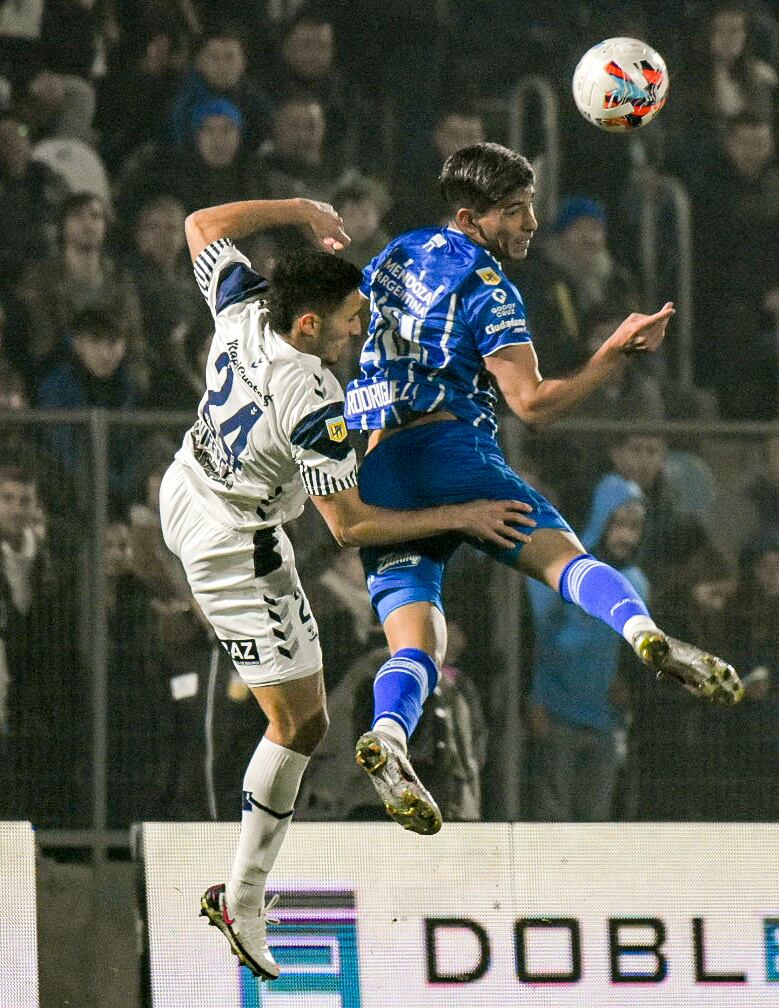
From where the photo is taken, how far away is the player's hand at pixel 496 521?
467 cm

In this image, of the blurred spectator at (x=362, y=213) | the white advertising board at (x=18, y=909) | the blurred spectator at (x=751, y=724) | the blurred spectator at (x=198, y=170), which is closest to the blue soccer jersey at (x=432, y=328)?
the white advertising board at (x=18, y=909)

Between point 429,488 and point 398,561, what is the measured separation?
234 mm

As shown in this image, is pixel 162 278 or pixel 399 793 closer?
pixel 399 793

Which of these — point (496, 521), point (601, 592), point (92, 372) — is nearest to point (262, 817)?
point (496, 521)

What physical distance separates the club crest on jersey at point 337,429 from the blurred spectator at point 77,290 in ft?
11.6

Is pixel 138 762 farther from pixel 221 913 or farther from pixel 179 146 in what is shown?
pixel 179 146

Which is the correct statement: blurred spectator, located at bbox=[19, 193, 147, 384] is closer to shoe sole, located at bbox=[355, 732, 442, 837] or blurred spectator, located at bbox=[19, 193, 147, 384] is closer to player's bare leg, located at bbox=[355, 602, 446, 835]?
player's bare leg, located at bbox=[355, 602, 446, 835]

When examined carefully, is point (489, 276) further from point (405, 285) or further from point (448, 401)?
Answer: point (448, 401)

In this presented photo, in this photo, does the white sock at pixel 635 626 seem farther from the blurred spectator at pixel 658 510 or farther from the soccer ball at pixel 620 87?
the blurred spectator at pixel 658 510

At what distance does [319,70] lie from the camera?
948 centimetres

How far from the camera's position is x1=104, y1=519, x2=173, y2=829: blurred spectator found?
675 cm

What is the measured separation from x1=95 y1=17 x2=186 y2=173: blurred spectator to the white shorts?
445 centimetres

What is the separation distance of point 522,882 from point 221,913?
1144 millimetres

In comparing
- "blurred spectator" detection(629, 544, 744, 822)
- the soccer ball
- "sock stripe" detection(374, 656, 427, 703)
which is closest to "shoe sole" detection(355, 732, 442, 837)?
"sock stripe" detection(374, 656, 427, 703)
